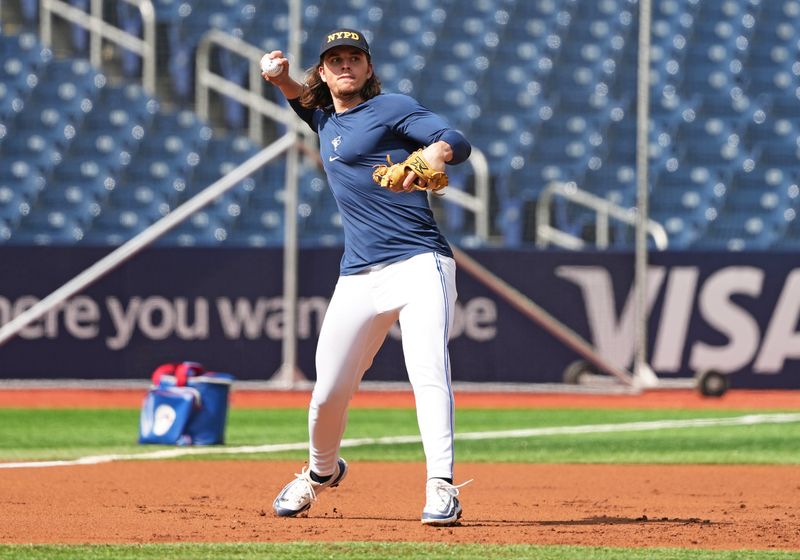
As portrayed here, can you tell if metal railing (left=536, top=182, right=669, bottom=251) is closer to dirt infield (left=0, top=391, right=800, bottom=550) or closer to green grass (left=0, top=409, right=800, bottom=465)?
green grass (left=0, top=409, right=800, bottom=465)

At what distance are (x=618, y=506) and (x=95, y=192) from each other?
1097 centimetres

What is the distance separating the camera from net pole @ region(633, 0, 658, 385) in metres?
14.5

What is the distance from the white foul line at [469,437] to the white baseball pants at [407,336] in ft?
9.92

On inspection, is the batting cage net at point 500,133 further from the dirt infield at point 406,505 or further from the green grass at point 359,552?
the green grass at point 359,552

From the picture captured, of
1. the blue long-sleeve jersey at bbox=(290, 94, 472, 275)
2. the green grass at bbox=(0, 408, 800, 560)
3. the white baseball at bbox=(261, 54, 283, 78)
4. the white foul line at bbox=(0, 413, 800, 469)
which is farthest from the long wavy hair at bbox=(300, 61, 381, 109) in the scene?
the white foul line at bbox=(0, 413, 800, 469)

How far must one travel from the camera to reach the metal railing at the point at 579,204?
51.7 ft

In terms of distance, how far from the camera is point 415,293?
5328 millimetres

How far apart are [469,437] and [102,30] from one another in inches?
341

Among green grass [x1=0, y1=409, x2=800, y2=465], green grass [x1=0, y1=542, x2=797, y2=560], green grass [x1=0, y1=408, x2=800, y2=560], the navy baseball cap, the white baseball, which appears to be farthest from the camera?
green grass [x1=0, y1=409, x2=800, y2=465]

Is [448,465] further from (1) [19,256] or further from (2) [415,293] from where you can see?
(1) [19,256]

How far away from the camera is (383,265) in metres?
5.40

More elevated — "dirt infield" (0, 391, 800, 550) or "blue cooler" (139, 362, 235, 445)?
"dirt infield" (0, 391, 800, 550)

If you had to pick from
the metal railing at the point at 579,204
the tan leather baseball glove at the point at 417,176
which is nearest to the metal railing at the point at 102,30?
the metal railing at the point at 579,204

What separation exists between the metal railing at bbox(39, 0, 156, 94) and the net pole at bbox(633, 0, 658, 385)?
566 centimetres
